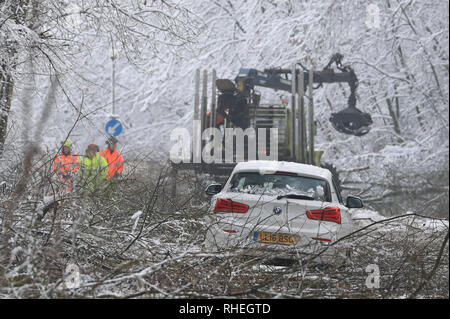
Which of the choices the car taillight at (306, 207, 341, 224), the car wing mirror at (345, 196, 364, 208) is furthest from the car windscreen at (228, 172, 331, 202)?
the car wing mirror at (345, 196, 364, 208)

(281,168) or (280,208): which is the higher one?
(281,168)

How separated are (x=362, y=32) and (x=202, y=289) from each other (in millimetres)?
18005

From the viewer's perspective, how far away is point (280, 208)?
773 centimetres

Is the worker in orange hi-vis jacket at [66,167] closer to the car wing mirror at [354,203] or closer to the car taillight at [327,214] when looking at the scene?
the car taillight at [327,214]

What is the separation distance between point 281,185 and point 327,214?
66 cm

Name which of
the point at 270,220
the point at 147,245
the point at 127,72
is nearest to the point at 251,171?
the point at 270,220

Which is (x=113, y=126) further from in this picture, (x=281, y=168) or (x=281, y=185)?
(x=281, y=185)

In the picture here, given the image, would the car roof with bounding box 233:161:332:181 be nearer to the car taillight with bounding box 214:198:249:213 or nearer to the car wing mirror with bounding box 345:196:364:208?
the car wing mirror with bounding box 345:196:364:208

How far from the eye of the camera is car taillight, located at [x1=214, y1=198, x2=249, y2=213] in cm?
780

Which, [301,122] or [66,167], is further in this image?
[301,122]

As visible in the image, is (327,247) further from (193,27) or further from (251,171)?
(193,27)

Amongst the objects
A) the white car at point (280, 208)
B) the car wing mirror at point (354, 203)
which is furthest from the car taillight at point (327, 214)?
the car wing mirror at point (354, 203)

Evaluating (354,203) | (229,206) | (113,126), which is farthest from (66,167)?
(113,126)

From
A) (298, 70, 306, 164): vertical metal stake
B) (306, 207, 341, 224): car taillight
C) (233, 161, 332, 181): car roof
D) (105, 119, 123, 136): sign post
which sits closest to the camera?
(306, 207, 341, 224): car taillight
